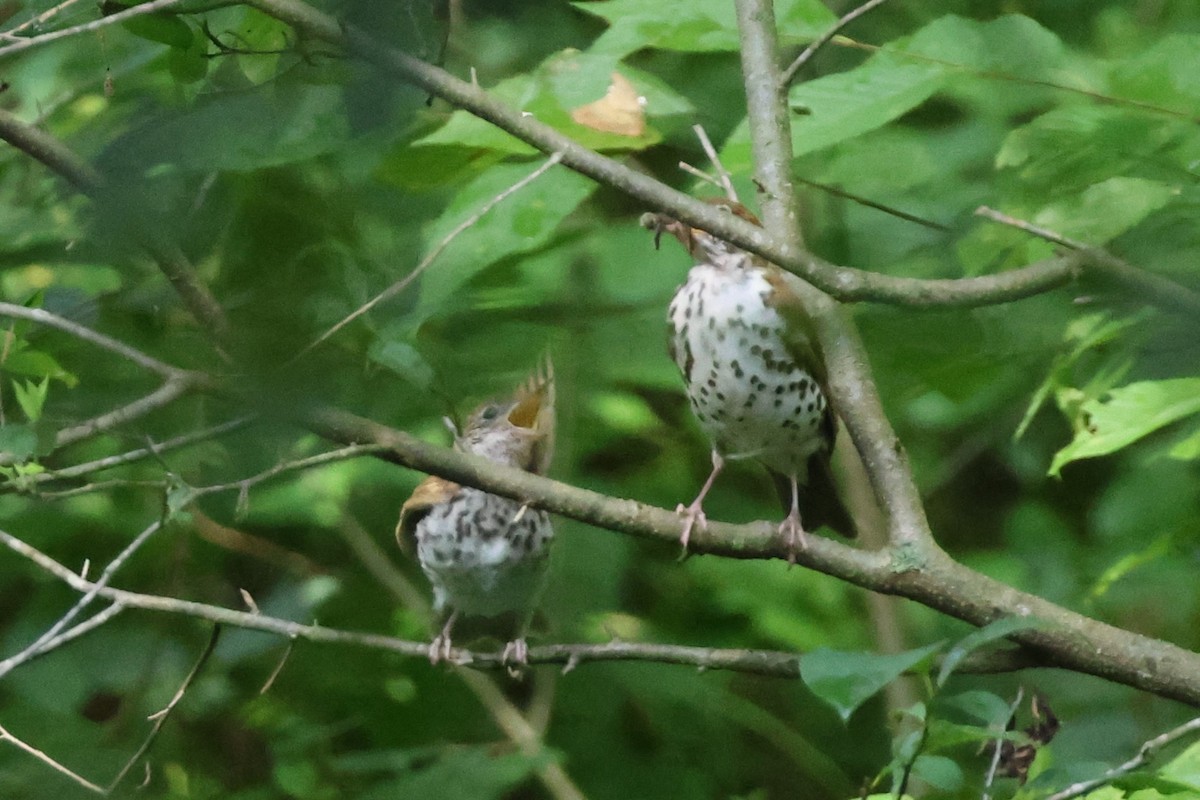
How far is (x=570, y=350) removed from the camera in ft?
10.8

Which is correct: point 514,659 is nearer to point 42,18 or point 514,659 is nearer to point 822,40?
point 822,40

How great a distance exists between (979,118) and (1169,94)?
1687 mm

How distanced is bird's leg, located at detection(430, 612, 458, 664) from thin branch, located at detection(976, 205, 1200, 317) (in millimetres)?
1347

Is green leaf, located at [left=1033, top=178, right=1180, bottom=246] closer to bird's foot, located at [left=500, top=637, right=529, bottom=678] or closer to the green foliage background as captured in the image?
the green foliage background

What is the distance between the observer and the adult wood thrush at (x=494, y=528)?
10.9ft

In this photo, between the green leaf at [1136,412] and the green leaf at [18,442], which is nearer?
the green leaf at [18,442]

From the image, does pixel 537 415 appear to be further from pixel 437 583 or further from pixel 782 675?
pixel 782 675

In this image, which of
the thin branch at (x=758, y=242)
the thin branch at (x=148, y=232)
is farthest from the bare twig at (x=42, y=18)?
the thin branch at (x=758, y=242)

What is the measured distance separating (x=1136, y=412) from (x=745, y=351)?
3.03 feet

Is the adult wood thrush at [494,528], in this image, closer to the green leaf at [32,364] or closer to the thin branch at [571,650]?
the thin branch at [571,650]

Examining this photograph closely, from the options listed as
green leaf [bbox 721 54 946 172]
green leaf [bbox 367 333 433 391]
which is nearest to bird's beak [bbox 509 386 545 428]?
green leaf [bbox 721 54 946 172]

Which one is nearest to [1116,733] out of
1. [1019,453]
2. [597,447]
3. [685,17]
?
[1019,453]

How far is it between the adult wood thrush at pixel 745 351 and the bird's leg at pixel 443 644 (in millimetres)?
619

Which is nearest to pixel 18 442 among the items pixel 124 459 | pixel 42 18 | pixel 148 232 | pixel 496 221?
pixel 124 459
